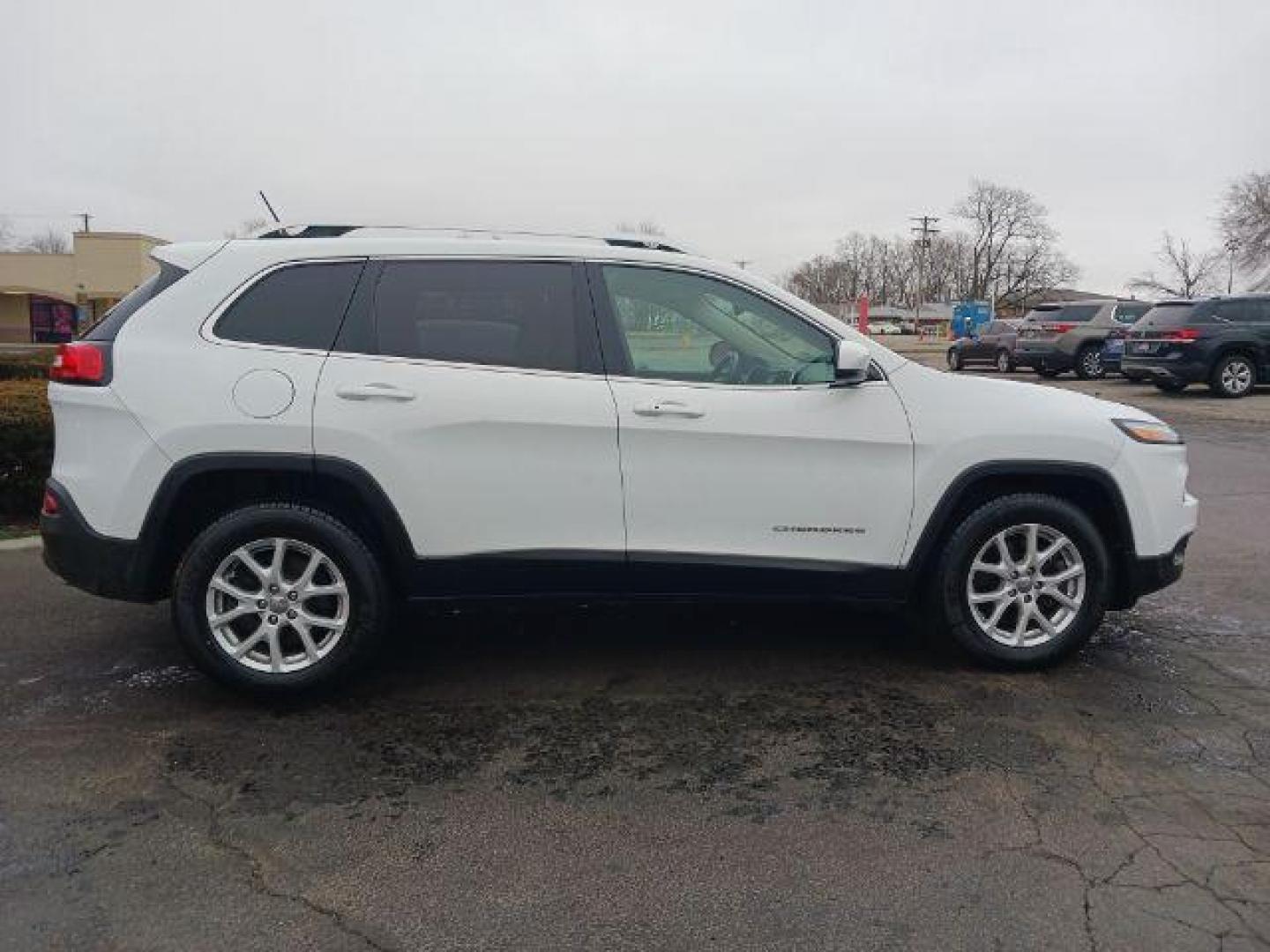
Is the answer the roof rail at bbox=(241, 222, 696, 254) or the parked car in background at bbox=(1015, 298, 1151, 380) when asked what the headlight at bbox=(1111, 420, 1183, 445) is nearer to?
the roof rail at bbox=(241, 222, 696, 254)

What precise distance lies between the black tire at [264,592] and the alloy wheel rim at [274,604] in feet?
0.06

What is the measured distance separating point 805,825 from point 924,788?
1.62 ft

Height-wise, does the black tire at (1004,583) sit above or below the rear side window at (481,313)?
below

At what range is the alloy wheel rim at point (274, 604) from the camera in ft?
12.5

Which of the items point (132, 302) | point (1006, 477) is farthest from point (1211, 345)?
point (132, 302)

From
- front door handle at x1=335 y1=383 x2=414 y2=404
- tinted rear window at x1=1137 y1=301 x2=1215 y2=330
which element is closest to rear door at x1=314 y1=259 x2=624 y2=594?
front door handle at x1=335 y1=383 x2=414 y2=404

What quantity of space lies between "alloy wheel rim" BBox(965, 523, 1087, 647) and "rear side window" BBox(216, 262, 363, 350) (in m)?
2.83

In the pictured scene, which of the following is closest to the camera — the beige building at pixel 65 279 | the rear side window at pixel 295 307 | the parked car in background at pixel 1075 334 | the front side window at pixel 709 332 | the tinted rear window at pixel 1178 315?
the rear side window at pixel 295 307

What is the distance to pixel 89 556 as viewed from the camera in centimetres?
379

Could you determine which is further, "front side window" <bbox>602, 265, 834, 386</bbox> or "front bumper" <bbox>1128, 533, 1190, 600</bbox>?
"front bumper" <bbox>1128, 533, 1190, 600</bbox>

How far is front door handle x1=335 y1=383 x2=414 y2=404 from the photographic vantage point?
378 centimetres

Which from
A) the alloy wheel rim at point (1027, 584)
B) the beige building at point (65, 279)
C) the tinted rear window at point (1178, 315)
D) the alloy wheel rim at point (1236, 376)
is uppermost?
the beige building at point (65, 279)

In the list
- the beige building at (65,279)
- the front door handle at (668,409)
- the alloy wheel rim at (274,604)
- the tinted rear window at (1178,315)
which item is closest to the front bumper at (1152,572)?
the front door handle at (668,409)

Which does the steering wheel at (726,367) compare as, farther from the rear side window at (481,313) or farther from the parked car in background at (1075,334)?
the parked car in background at (1075,334)
